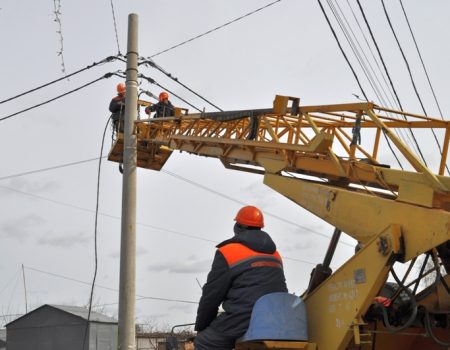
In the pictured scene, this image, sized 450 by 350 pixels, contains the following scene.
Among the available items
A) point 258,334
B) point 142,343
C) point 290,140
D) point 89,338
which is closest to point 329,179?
point 290,140

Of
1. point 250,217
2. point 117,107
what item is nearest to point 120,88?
point 117,107

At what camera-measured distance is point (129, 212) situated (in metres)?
12.0

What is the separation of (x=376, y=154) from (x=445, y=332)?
2.09 m

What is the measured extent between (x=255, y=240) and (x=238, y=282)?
0.42 meters

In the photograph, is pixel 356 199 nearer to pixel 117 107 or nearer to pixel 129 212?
pixel 129 212

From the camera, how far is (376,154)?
6.87 meters

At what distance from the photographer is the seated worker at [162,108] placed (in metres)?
13.4

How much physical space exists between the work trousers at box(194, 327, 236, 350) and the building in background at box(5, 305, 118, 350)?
13.0 meters

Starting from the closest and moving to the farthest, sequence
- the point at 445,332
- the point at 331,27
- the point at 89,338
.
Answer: the point at 445,332, the point at 331,27, the point at 89,338

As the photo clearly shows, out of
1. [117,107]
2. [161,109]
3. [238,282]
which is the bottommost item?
[238,282]

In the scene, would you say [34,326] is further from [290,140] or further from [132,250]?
[290,140]

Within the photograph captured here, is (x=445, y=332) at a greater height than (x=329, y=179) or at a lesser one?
lesser

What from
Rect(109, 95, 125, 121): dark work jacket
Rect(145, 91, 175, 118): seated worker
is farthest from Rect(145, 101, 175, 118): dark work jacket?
Rect(109, 95, 125, 121): dark work jacket

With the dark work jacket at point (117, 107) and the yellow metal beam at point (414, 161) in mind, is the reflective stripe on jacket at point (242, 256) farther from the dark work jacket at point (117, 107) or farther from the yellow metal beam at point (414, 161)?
the dark work jacket at point (117, 107)
